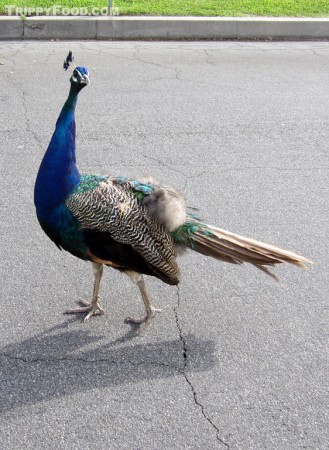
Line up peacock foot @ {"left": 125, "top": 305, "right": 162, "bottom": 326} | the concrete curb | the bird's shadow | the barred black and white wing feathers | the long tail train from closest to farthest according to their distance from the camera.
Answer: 1. the bird's shadow
2. the barred black and white wing feathers
3. the long tail train
4. peacock foot @ {"left": 125, "top": 305, "right": 162, "bottom": 326}
5. the concrete curb

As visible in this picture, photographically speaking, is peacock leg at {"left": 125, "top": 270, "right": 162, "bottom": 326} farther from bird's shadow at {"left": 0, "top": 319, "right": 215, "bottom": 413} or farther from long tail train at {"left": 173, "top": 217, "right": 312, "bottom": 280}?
long tail train at {"left": 173, "top": 217, "right": 312, "bottom": 280}

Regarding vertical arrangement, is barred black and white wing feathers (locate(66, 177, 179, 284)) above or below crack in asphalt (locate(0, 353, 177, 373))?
above

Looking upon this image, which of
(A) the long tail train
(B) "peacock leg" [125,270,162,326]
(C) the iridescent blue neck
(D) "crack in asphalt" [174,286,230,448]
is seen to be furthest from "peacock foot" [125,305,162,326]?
(C) the iridescent blue neck

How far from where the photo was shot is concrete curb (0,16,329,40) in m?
8.89

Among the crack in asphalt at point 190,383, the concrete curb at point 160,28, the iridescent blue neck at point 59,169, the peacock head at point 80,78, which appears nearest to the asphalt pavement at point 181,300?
the crack in asphalt at point 190,383

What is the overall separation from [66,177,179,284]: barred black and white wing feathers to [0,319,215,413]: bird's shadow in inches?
17.1

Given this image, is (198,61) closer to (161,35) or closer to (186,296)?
(161,35)

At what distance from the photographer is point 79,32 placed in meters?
9.05

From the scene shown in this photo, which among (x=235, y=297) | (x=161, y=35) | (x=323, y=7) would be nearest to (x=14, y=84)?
(x=161, y=35)

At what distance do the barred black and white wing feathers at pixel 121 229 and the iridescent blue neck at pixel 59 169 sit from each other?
0.22 ft

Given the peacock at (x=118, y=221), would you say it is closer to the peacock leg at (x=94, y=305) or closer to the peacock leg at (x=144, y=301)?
the peacock leg at (x=144, y=301)

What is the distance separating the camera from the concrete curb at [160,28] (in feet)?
29.2

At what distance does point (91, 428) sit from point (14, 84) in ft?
16.6

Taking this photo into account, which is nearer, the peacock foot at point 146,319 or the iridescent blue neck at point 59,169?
the iridescent blue neck at point 59,169
